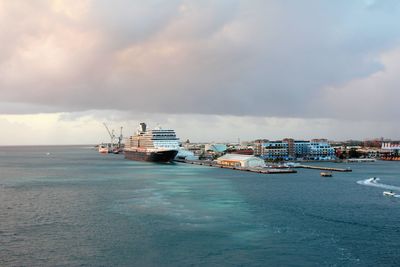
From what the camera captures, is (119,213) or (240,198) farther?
(240,198)

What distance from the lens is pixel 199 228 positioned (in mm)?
24531

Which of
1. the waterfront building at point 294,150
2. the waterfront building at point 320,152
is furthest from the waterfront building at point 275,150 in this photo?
the waterfront building at point 320,152

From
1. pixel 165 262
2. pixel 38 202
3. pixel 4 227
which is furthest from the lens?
pixel 38 202

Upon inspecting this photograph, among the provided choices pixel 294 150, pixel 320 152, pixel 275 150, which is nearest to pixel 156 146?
pixel 275 150

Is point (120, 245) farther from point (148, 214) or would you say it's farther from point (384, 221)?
point (384, 221)

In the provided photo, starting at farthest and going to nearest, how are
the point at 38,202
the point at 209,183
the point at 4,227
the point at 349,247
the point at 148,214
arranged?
the point at 209,183, the point at 38,202, the point at 148,214, the point at 4,227, the point at 349,247

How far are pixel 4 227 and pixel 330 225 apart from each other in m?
18.9

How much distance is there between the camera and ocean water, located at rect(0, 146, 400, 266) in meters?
19.3

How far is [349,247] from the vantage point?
2097 cm

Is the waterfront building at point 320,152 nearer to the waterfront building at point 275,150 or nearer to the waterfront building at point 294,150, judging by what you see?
the waterfront building at point 294,150

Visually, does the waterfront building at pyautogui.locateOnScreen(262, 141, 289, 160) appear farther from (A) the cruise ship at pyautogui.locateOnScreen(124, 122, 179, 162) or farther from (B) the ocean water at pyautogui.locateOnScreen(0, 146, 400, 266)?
(B) the ocean water at pyautogui.locateOnScreen(0, 146, 400, 266)

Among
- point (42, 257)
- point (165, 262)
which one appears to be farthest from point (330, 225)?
point (42, 257)

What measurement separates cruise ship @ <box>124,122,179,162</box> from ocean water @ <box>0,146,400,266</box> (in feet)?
162

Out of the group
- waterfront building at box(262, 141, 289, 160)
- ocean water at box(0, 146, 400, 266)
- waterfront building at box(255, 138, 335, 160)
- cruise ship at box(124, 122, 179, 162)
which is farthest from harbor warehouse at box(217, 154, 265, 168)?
waterfront building at box(262, 141, 289, 160)
